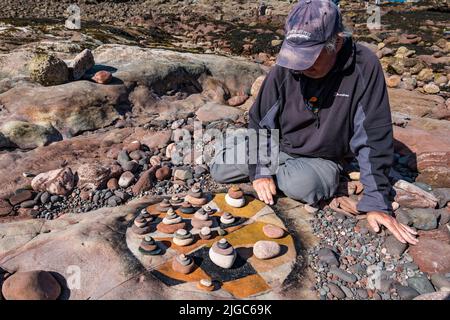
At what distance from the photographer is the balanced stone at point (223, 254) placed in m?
3.14

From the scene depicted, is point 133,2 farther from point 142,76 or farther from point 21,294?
point 21,294

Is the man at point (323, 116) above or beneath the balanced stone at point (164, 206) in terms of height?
above

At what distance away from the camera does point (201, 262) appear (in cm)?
321

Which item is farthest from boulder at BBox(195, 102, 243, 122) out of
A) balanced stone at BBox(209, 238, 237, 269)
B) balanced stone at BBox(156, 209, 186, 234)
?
balanced stone at BBox(209, 238, 237, 269)

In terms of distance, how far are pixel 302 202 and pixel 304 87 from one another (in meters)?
1.35

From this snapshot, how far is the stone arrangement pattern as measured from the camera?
298cm

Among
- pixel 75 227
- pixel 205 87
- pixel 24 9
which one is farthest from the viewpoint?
pixel 24 9

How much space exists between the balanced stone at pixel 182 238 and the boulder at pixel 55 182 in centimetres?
217

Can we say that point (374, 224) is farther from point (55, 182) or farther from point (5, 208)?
point (5, 208)

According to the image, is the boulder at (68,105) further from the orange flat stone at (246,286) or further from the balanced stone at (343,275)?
the balanced stone at (343,275)

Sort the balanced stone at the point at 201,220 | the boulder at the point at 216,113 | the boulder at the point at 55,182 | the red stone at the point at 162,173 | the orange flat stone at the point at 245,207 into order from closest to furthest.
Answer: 1. the balanced stone at the point at 201,220
2. the orange flat stone at the point at 245,207
3. the boulder at the point at 55,182
4. the red stone at the point at 162,173
5. the boulder at the point at 216,113

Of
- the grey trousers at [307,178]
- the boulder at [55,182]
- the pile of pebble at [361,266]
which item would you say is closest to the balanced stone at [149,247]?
the pile of pebble at [361,266]

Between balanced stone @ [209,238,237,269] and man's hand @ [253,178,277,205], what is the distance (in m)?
1.12
